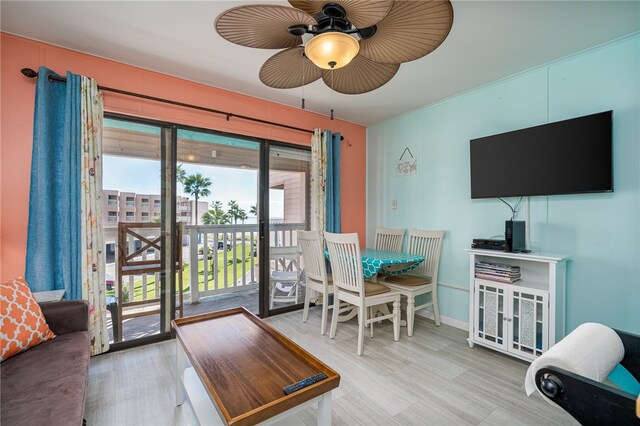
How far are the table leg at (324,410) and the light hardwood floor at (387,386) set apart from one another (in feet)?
1.25

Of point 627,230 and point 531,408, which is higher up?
point 627,230

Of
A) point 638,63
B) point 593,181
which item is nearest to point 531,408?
point 593,181

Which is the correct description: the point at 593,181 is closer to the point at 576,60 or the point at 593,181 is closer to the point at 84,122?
the point at 576,60

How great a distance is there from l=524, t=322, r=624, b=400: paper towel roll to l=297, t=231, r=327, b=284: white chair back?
2014mm

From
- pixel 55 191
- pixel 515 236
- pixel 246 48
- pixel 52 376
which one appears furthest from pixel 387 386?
pixel 55 191

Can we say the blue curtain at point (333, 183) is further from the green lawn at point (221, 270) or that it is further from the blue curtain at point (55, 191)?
the blue curtain at point (55, 191)

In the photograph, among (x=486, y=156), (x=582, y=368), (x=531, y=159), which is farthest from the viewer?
(x=486, y=156)

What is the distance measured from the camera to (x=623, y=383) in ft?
4.07

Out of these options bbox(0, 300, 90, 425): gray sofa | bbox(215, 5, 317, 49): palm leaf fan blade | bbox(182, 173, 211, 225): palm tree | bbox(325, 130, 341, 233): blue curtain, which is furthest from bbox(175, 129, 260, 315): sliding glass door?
bbox(215, 5, 317, 49): palm leaf fan blade

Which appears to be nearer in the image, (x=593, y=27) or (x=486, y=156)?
(x=593, y=27)

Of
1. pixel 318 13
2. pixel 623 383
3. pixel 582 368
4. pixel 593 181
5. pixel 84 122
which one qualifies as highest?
pixel 318 13

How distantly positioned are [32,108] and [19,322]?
160cm

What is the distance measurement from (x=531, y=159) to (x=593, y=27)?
97 cm

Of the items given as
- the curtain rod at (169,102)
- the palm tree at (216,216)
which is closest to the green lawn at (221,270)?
the palm tree at (216,216)
